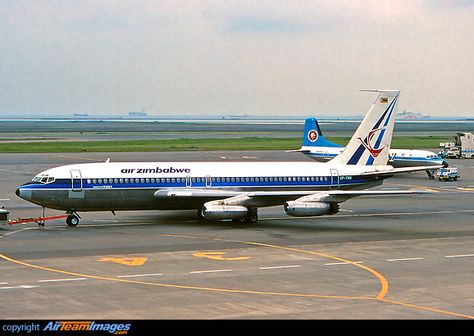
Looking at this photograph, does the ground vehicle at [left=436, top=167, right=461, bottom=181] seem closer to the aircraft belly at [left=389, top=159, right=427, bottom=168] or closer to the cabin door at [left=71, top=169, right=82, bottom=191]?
the aircraft belly at [left=389, top=159, right=427, bottom=168]

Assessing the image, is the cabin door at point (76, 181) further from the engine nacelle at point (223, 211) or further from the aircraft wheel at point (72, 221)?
the engine nacelle at point (223, 211)

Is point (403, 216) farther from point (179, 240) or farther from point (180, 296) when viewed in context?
point (180, 296)

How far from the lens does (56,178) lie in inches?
1908

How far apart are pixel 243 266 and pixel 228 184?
17.1m

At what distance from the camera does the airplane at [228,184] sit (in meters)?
48.3

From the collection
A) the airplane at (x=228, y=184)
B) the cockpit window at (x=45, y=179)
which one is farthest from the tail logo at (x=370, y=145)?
the cockpit window at (x=45, y=179)

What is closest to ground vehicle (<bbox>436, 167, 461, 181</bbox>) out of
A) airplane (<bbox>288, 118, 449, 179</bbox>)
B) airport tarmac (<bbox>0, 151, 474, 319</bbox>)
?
airplane (<bbox>288, 118, 449, 179</bbox>)

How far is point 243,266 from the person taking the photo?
1371 inches

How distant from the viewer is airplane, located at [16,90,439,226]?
1901 inches

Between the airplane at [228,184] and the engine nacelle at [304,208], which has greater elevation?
the airplane at [228,184]

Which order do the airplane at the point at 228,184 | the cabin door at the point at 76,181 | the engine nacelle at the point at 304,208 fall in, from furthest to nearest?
the cabin door at the point at 76,181, the airplane at the point at 228,184, the engine nacelle at the point at 304,208

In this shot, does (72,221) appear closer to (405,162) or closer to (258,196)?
(258,196)
